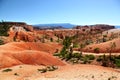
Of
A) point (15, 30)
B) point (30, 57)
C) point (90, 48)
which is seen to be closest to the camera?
point (30, 57)

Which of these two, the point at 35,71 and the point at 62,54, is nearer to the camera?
the point at 35,71

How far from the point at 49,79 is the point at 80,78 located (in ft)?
9.14

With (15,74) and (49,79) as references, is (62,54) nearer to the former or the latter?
(15,74)

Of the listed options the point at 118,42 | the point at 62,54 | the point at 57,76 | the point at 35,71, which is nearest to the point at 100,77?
the point at 57,76

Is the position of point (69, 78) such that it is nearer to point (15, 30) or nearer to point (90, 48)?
point (90, 48)

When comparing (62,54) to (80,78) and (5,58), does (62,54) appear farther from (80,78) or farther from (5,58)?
(80,78)

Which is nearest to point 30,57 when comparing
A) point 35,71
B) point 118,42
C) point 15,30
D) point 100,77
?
point 35,71

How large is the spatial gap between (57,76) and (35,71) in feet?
17.0

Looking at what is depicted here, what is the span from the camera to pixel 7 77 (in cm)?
2478

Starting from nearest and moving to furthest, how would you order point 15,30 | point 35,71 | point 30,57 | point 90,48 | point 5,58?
point 35,71
point 5,58
point 30,57
point 90,48
point 15,30

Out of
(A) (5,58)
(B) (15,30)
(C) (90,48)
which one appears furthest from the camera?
(B) (15,30)

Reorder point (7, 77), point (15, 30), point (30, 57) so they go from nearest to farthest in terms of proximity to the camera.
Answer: point (7, 77) → point (30, 57) → point (15, 30)

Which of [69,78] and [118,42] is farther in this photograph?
[118,42]

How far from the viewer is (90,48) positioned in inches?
2473
